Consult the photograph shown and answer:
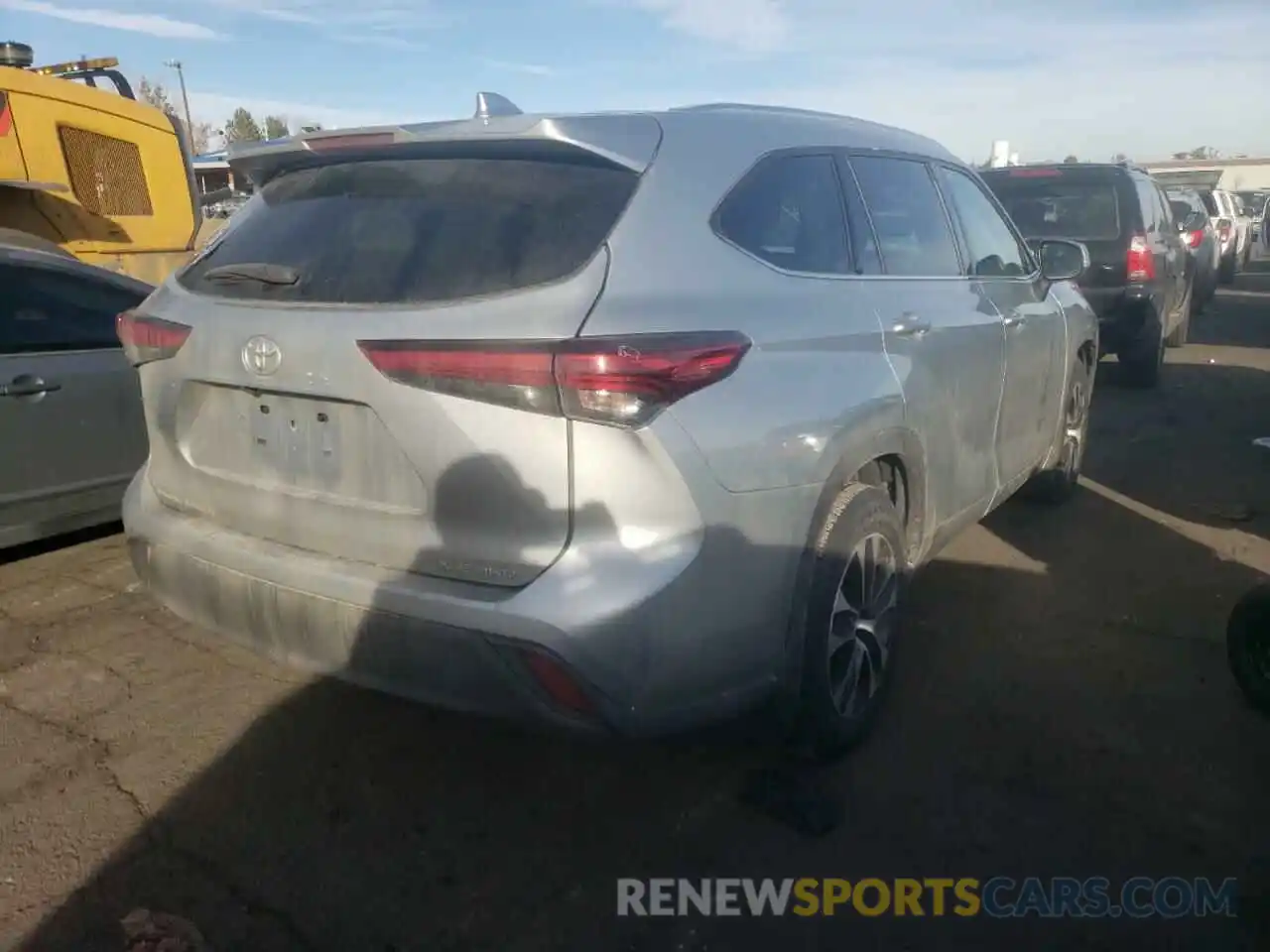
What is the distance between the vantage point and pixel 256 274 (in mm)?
2799

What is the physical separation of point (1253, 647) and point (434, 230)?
292 cm

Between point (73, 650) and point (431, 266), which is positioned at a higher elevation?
point (431, 266)

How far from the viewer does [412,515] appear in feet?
8.11

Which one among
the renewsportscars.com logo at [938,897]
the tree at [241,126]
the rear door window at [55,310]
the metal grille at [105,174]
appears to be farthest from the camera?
the tree at [241,126]

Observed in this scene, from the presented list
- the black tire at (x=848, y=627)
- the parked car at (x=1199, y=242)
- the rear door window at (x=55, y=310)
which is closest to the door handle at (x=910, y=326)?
the black tire at (x=848, y=627)

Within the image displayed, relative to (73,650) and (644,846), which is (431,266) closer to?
(644,846)

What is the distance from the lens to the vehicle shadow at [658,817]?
2.48 metres

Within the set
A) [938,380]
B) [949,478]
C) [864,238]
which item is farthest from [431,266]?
[949,478]

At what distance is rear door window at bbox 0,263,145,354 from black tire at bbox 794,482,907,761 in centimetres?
367

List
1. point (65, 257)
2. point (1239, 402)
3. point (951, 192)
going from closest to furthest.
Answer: point (951, 192) → point (65, 257) → point (1239, 402)

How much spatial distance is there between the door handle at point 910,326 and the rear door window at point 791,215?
0.83 feet

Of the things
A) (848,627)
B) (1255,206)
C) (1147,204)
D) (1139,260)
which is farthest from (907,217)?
(1255,206)

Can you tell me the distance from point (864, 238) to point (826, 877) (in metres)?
1.90

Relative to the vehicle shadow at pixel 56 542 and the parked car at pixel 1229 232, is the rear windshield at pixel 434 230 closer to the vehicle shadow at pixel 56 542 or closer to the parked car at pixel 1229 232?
the vehicle shadow at pixel 56 542
